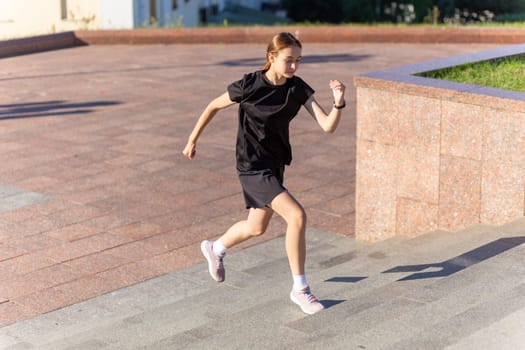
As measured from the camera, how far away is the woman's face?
5.70 metres

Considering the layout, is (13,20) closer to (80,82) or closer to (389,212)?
(80,82)

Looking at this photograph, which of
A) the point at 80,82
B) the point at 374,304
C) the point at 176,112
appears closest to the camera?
the point at 374,304

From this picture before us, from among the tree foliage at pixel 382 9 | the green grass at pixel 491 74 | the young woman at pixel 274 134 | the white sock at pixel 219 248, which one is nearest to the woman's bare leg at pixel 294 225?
the young woman at pixel 274 134

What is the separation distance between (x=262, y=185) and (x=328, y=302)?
0.81 m

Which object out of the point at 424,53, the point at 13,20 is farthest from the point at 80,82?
the point at 13,20

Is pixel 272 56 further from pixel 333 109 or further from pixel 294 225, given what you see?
pixel 294 225

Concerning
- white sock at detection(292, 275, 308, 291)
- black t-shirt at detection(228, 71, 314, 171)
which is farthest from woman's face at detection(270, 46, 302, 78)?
white sock at detection(292, 275, 308, 291)

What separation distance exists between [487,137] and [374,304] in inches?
93.4

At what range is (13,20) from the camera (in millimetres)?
30562

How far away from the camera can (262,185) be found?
603cm

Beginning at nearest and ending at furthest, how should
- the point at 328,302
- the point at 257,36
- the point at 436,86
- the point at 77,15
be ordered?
the point at 328,302, the point at 436,86, the point at 257,36, the point at 77,15

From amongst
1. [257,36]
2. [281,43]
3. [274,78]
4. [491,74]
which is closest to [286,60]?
[281,43]

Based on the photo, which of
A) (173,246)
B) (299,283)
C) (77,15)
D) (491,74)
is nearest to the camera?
(299,283)

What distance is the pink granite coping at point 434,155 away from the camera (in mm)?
7402
